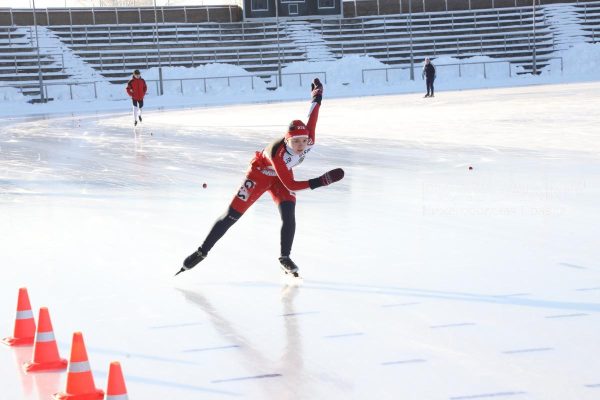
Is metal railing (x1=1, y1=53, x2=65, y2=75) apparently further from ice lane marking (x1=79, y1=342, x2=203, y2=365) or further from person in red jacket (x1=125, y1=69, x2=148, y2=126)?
ice lane marking (x1=79, y1=342, x2=203, y2=365)

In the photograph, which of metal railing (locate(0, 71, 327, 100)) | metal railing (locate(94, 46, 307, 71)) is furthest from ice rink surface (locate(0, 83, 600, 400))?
metal railing (locate(94, 46, 307, 71))

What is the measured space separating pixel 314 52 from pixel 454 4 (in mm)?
8618

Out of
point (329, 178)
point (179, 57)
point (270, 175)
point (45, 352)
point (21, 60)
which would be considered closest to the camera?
point (45, 352)

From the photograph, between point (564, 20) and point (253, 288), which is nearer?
point (253, 288)

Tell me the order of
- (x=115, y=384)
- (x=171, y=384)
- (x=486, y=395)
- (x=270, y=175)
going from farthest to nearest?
(x=270, y=175), (x=171, y=384), (x=486, y=395), (x=115, y=384)

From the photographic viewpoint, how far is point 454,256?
6812 millimetres

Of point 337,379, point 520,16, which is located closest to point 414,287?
point 337,379

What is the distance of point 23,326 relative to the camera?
16.1 ft

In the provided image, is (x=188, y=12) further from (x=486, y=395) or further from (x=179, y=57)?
(x=486, y=395)

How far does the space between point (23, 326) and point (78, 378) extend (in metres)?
1.15

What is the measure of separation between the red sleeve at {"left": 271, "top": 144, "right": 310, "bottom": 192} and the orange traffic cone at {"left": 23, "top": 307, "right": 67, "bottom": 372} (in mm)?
1986

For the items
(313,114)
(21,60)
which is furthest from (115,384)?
(21,60)

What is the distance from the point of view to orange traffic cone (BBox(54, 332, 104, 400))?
3873 mm

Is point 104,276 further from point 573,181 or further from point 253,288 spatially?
point 573,181
